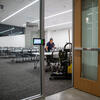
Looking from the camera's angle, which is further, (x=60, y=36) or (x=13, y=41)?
(x=60, y=36)

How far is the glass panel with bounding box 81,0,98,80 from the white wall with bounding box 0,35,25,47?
5.95 metres

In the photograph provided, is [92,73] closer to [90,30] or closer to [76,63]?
[76,63]

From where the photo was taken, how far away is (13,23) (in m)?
8.90

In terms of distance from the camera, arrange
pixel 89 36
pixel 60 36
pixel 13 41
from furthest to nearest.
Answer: pixel 60 36
pixel 13 41
pixel 89 36

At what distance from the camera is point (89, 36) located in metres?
2.82

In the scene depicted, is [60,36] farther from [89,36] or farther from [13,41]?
[89,36]

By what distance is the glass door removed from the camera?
2.64 m

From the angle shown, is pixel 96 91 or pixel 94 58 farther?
pixel 94 58

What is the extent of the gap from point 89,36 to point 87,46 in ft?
0.87

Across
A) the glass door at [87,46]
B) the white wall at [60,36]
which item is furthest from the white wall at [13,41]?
the glass door at [87,46]

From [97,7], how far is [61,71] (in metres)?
2.51

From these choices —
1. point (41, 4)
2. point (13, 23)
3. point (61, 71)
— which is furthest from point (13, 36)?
point (41, 4)

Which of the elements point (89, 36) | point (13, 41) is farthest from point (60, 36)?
point (89, 36)

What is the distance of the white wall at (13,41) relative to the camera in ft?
25.5
